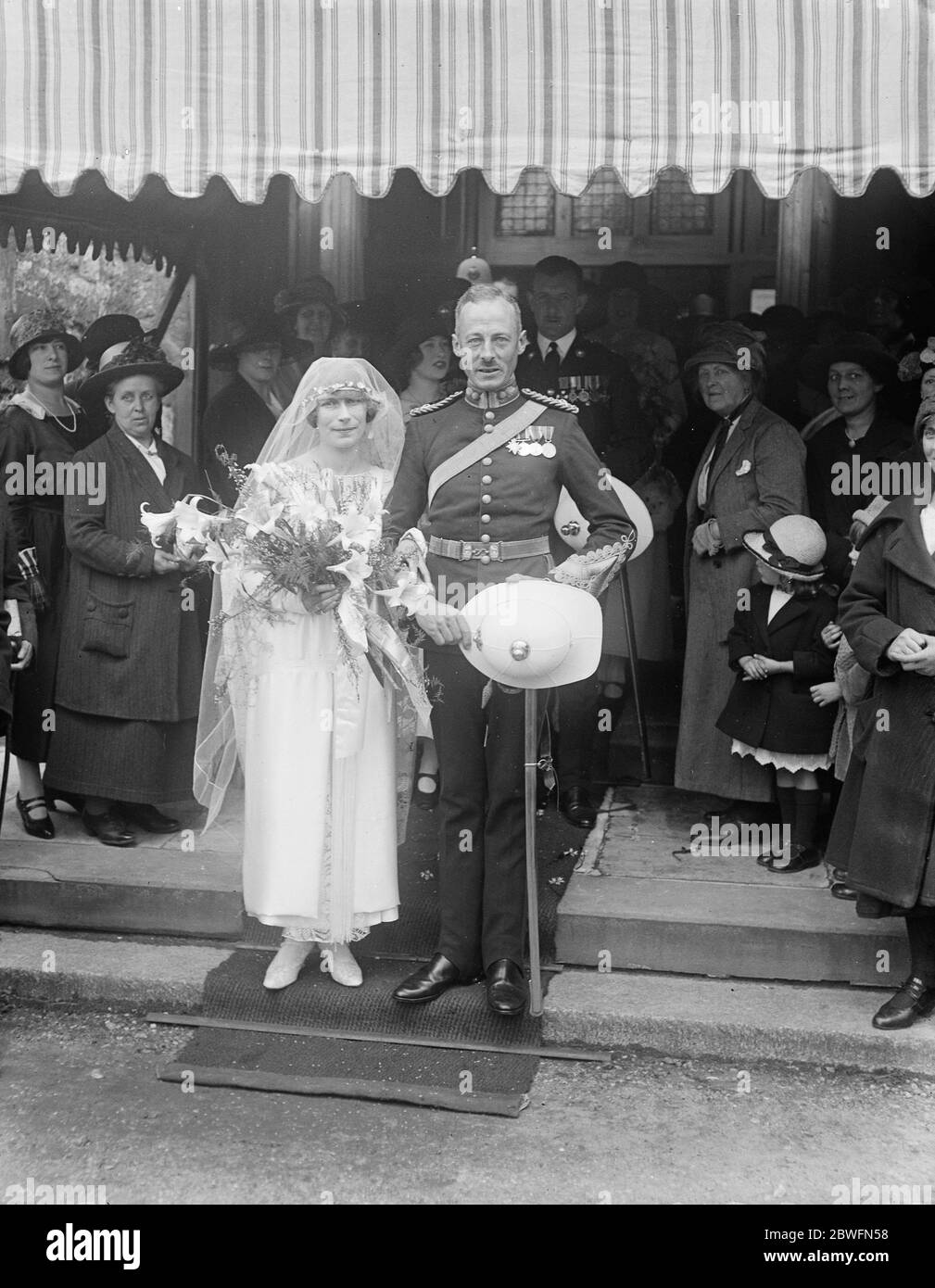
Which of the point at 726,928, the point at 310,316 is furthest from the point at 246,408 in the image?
the point at 726,928

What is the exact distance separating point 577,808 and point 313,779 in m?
1.73

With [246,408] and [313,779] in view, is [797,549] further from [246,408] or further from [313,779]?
[246,408]

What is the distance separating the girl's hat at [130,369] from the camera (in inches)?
225

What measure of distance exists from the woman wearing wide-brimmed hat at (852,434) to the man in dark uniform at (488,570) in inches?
57.1

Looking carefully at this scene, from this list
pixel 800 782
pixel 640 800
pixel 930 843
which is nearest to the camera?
pixel 930 843

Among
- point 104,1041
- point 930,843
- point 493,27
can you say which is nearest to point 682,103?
point 493,27

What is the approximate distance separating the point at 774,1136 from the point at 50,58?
13.2ft

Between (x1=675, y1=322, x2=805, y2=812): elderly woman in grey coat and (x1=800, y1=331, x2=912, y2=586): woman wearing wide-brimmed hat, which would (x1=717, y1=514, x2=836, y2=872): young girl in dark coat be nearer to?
(x1=675, y1=322, x2=805, y2=812): elderly woman in grey coat

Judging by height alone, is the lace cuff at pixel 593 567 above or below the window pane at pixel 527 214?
below

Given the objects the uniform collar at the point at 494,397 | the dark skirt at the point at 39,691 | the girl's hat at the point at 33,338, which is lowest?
the dark skirt at the point at 39,691

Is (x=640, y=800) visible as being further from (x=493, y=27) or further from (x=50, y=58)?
(x=50, y=58)

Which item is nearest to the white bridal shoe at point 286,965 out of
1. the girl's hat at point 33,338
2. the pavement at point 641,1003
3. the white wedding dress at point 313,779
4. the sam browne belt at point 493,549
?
the white wedding dress at point 313,779

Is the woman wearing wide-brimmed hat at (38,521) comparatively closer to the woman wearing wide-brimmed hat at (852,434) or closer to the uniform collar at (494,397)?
the uniform collar at (494,397)

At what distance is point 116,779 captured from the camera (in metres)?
5.75
